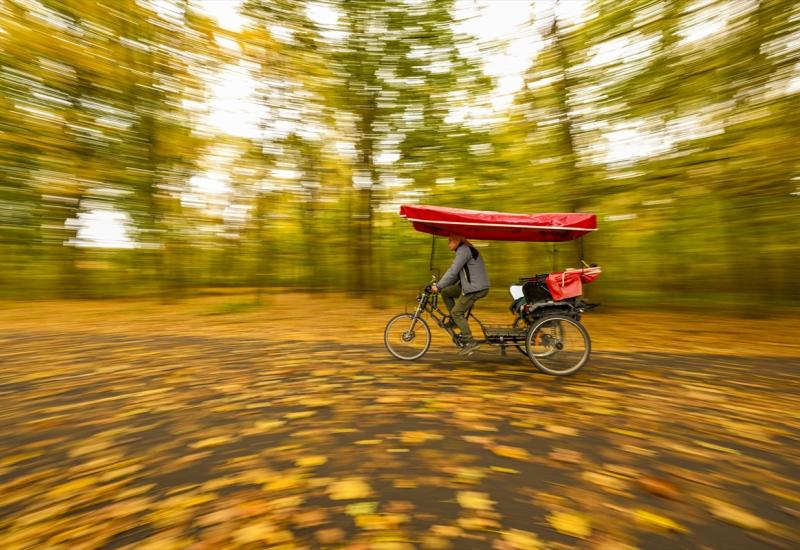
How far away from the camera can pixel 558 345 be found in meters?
5.75

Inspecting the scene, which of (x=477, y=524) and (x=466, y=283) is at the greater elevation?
(x=466, y=283)

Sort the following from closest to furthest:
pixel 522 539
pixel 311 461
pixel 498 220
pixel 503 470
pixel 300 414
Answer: pixel 522 539 < pixel 503 470 < pixel 311 461 < pixel 300 414 < pixel 498 220

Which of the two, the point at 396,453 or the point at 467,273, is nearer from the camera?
the point at 396,453

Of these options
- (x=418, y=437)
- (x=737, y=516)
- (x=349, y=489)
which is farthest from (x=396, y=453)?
(x=737, y=516)

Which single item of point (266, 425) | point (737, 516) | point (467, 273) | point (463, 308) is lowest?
point (737, 516)

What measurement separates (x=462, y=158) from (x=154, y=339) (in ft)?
35.4

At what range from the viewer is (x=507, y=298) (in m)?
16.4

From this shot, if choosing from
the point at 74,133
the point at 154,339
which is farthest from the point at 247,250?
the point at 154,339

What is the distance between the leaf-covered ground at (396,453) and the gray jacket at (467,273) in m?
1.18

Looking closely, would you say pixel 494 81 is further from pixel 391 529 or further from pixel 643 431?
pixel 391 529

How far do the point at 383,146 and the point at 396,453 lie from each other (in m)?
13.1

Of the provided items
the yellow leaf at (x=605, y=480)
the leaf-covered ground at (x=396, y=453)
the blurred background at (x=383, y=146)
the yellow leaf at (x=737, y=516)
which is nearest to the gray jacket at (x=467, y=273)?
the leaf-covered ground at (x=396, y=453)

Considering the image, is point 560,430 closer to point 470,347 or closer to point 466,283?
point 470,347

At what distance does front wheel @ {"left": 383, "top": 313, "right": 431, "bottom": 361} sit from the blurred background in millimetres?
7512
